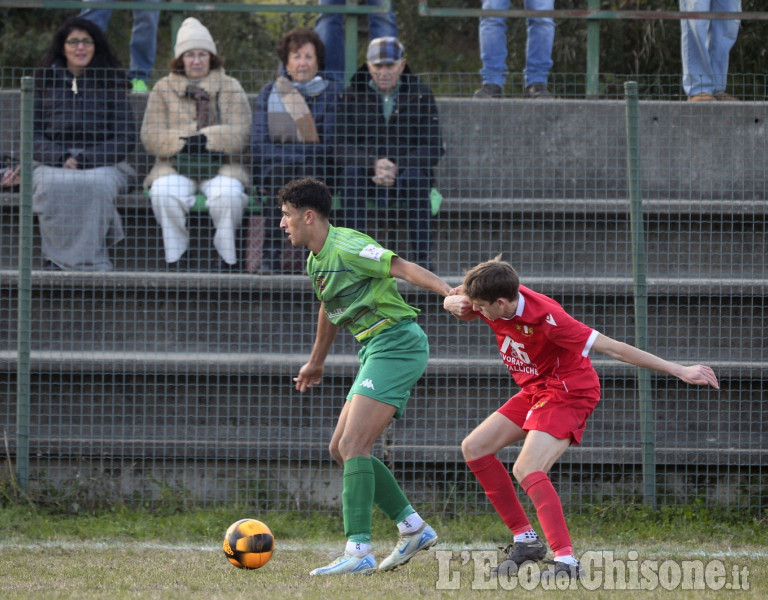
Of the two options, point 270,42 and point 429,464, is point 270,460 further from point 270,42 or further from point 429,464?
point 270,42

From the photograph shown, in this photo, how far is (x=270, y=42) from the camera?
14.3 m

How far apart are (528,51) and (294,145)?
224 cm

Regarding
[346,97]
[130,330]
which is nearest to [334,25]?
[346,97]

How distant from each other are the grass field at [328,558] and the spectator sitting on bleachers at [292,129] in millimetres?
2122

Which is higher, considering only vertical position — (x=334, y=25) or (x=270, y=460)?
(x=334, y=25)

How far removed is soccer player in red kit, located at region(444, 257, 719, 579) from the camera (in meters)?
5.20

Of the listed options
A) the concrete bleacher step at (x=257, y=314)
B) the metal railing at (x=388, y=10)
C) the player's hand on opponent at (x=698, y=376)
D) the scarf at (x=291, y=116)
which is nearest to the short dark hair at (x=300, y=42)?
the metal railing at (x=388, y=10)

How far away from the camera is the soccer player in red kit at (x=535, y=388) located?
17.1 ft

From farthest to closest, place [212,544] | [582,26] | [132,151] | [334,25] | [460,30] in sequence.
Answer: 1. [460,30]
2. [582,26]
3. [334,25]
4. [132,151]
5. [212,544]

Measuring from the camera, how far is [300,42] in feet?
26.9

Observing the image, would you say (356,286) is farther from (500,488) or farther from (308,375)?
(500,488)

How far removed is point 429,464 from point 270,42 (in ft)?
27.4

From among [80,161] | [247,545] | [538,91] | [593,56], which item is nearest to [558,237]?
[538,91]

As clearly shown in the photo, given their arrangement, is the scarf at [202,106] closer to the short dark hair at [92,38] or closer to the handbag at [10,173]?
the short dark hair at [92,38]
